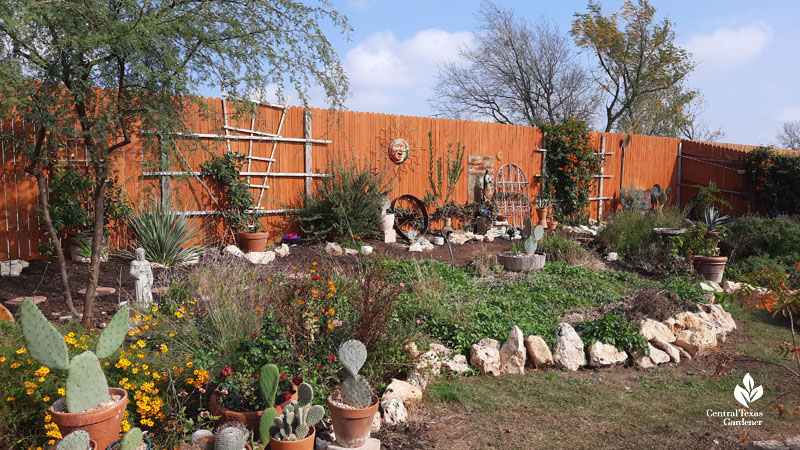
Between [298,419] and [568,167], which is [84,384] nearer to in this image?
[298,419]

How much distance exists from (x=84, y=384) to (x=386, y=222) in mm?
6517

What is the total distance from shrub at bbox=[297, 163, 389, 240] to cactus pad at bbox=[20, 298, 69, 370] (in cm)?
567

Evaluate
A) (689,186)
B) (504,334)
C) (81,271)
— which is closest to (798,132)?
(689,186)

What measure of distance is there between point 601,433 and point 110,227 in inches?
237

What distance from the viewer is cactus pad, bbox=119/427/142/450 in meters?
2.42

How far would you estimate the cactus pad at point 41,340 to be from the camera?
2424 millimetres

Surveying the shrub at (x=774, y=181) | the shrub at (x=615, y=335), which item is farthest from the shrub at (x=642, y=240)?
the shrub at (x=774, y=181)

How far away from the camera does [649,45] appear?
19.4m

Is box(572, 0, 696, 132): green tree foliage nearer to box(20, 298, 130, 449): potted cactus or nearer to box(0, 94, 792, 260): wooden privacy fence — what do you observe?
box(0, 94, 792, 260): wooden privacy fence

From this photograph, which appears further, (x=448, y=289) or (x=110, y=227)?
(x=110, y=227)

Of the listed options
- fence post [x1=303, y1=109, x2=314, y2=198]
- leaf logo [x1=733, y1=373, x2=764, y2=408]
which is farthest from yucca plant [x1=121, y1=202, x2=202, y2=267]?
leaf logo [x1=733, y1=373, x2=764, y2=408]

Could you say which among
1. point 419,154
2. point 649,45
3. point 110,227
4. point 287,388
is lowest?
point 287,388

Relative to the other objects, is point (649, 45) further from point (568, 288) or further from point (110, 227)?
point (110, 227)

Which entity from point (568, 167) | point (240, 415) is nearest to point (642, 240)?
point (568, 167)
